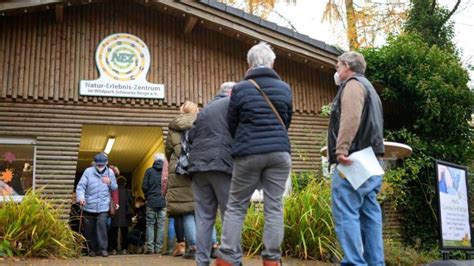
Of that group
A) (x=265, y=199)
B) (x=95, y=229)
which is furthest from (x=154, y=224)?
(x=265, y=199)

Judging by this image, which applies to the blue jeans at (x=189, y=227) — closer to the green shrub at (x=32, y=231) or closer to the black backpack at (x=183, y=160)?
the black backpack at (x=183, y=160)

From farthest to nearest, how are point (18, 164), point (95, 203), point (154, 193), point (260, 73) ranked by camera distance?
1. point (18, 164)
2. point (154, 193)
3. point (95, 203)
4. point (260, 73)

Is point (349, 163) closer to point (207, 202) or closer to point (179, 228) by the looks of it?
point (207, 202)

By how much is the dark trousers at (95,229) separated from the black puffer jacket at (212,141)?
3.59 m

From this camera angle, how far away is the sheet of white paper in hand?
176 inches

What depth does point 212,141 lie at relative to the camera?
5145mm

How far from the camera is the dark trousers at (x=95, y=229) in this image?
8.40 meters

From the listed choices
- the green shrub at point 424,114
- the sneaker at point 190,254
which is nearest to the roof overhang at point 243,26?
the green shrub at point 424,114

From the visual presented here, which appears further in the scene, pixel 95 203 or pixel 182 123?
pixel 95 203

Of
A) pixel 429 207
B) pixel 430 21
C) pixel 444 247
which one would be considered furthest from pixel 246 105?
Answer: pixel 430 21

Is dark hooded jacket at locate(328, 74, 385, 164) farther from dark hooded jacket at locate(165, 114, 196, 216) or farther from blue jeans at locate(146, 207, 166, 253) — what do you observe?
blue jeans at locate(146, 207, 166, 253)

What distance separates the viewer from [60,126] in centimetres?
1036

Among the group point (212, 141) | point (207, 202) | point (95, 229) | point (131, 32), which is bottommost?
point (95, 229)

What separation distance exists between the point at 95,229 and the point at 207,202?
13.2 feet
